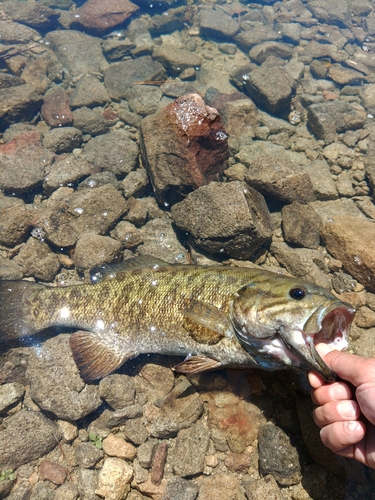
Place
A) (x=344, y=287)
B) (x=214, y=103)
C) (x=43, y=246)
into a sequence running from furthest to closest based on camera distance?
(x=214, y=103), (x=43, y=246), (x=344, y=287)

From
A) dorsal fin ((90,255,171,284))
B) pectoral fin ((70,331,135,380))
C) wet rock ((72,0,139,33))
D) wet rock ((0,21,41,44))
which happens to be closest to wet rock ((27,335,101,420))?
pectoral fin ((70,331,135,380))

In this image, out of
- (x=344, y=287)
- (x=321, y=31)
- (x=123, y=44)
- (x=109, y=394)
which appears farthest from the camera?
(x=321, y=31)

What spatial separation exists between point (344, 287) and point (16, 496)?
4704 mm

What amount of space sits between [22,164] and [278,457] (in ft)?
19.4

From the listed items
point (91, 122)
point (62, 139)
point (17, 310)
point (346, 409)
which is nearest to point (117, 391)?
point (17, 310)

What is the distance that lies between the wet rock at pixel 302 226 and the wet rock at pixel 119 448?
3.59 m

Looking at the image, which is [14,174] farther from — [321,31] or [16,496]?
[321,31]

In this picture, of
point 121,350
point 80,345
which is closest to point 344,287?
point 121,350

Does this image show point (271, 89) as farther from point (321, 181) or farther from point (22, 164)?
point (22, 164)

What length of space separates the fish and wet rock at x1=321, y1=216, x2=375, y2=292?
186 cm

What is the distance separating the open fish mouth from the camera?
2725mm

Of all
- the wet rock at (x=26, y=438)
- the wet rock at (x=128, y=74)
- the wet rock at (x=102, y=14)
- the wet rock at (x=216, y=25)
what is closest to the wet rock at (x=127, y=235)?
the wet rock at (x=26, y=438)

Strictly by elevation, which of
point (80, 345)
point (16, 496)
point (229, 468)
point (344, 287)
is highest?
point (344, 287)

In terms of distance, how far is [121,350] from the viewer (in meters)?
4.23
